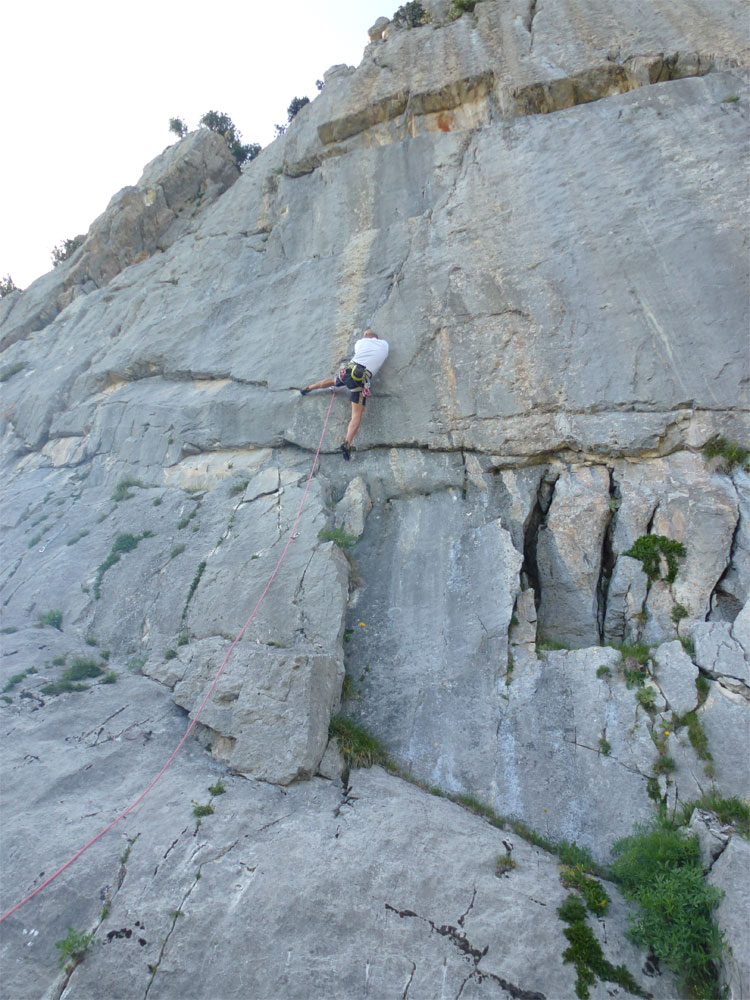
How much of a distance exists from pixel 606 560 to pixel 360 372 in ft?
16.0

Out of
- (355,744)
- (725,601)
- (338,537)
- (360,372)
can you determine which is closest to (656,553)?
(725,601)

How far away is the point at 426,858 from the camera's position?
579cm

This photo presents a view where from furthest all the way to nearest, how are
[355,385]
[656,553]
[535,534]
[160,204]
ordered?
[160,204]
[355,385]
[535,534]
[656,553]

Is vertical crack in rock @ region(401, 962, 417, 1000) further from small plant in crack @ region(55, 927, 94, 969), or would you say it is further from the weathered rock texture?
small plant in crack @ region(55, 927, 94, 969)

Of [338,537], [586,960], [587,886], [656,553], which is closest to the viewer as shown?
[586,960]

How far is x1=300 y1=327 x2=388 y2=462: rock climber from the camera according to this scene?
981 cm

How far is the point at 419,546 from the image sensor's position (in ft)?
29.4

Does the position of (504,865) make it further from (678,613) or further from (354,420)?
(354,420)

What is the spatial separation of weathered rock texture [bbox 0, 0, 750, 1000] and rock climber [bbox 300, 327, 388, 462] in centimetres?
36

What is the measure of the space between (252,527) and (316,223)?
24.2ft

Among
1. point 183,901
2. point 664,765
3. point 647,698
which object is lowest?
point 664,765

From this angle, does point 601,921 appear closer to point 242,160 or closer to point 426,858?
point 426,858

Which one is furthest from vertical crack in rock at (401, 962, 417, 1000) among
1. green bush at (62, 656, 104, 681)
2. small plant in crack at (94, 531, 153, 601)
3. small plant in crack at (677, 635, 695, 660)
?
small plant in crack at (94, 531, 153, 601)

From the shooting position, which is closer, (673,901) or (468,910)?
(673,901)
